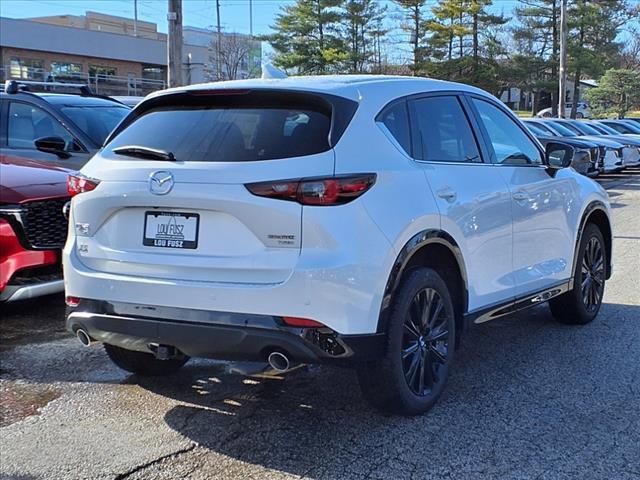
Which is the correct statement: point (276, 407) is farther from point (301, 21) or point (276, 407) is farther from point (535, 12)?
point (535, 12)

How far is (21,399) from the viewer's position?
4.57 meters

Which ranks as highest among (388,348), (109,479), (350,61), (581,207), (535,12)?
(535,12)

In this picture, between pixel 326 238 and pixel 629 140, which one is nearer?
pixel 326 238

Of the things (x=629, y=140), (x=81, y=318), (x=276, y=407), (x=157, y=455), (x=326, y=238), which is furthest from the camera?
(x=629, y=140)

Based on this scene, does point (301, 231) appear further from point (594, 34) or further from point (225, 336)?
point (594, 34)

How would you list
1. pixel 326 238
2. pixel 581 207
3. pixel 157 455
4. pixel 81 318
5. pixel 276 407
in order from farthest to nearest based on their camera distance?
pixel 581 207
pixel 276 407
pixel 81 318
pixel 157 455
pixel 326 238

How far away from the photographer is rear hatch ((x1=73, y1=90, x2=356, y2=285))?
361 centimetres

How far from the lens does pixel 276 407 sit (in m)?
4.41

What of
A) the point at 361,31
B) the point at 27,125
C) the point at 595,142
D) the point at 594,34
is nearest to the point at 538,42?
Result: the point at 594,34

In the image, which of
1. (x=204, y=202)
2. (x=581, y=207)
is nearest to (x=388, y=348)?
(x=204, y=202)

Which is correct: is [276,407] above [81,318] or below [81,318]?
below

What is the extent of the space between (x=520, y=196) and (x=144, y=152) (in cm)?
248

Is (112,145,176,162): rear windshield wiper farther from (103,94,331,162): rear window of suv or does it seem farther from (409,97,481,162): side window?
(409,97,481,162): side window

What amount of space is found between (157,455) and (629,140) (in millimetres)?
21168
